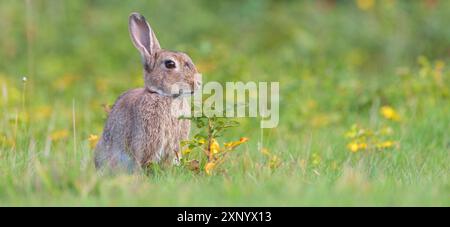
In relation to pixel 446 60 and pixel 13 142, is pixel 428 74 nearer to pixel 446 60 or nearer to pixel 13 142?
pixel 446 60

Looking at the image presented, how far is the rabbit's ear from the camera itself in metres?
6.36

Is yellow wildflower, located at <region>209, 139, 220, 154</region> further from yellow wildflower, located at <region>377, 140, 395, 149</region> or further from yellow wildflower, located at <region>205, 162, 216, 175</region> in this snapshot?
yellow wildflower, located at <region>377, 140, 395, 149</region>

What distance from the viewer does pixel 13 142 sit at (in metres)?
6.40

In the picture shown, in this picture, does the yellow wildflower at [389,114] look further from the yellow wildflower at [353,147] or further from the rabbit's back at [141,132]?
the rabbit's back at [141,132]

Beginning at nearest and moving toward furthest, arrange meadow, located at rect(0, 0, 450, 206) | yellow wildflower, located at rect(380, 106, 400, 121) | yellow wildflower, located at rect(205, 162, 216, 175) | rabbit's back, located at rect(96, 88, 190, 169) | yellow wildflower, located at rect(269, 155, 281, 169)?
meadow, located at rect(0, 0, 450, 206) < yellow wildflower, located at rect(205, 162, 216, 175) < yellow wildflower, located at rect(269, 155, 281, 169) < rabbit's back, located at rect(96, 88, 190, 169) < yellow wildflower, located at rect(380, 106, 400, 121)

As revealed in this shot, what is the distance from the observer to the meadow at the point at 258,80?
505cm

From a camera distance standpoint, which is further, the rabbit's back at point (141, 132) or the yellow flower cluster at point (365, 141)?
the yellow flower cluster at point (365, 141)

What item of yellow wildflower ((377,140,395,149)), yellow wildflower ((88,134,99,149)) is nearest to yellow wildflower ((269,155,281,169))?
yellow wildflower ((377,140,395,149))

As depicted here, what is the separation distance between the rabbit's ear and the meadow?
0.67m

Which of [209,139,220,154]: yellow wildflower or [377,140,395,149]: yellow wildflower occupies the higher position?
[377,140,395,149]: yellow wildflower

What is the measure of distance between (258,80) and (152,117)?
3.07 metres

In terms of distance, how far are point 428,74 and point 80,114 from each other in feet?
11.3

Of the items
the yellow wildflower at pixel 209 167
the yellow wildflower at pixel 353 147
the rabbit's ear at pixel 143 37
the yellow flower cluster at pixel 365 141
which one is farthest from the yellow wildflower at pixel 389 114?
the yellow wildflower at pixel 209 167
